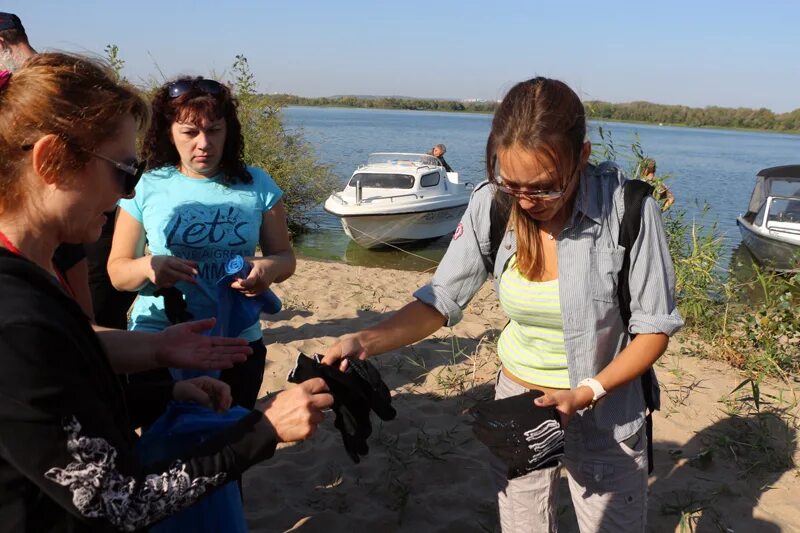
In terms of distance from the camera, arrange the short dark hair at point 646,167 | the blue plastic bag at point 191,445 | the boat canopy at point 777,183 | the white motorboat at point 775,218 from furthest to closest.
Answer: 1. the boat canopy at point 777,183
2. the white motorboat at point 775,218
3. the short dark hair at point 646,167
4. the blue plastic bag at point 191,445

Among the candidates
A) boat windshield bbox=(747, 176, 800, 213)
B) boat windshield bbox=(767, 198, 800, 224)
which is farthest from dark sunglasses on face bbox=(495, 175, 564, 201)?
boat windshield bbox=(747, 176, 800, 213)

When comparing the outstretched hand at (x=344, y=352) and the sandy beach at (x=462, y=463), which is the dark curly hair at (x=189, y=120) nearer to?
the outstretched hand at (x=344, y=352)

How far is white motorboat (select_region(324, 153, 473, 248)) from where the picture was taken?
14.8m

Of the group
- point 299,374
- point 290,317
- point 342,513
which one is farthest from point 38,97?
point 290,317

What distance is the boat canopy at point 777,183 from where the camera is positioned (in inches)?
555

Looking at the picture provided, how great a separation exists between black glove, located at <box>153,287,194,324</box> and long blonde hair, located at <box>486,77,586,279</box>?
1332 millimetres

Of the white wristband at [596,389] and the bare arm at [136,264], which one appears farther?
the bare arm at [136,264]

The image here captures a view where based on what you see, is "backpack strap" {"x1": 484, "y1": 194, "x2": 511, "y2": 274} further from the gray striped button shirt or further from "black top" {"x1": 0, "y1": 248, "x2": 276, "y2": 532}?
"black top" {"x1": 0, "y1": 248, "x2": 276, "y2": 532}

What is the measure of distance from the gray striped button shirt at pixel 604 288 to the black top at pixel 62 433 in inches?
47.3

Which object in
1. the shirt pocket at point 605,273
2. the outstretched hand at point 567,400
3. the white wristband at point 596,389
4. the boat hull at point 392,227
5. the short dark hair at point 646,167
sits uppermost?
the shirt pocket at point 605,273

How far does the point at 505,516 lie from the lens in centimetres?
235

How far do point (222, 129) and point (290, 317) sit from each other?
4134 mm

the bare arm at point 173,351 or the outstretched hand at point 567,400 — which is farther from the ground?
the bare arm at point 173,351

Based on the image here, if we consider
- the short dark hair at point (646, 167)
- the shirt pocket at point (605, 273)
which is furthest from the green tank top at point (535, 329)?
the short dark hair at point (646, 167)
